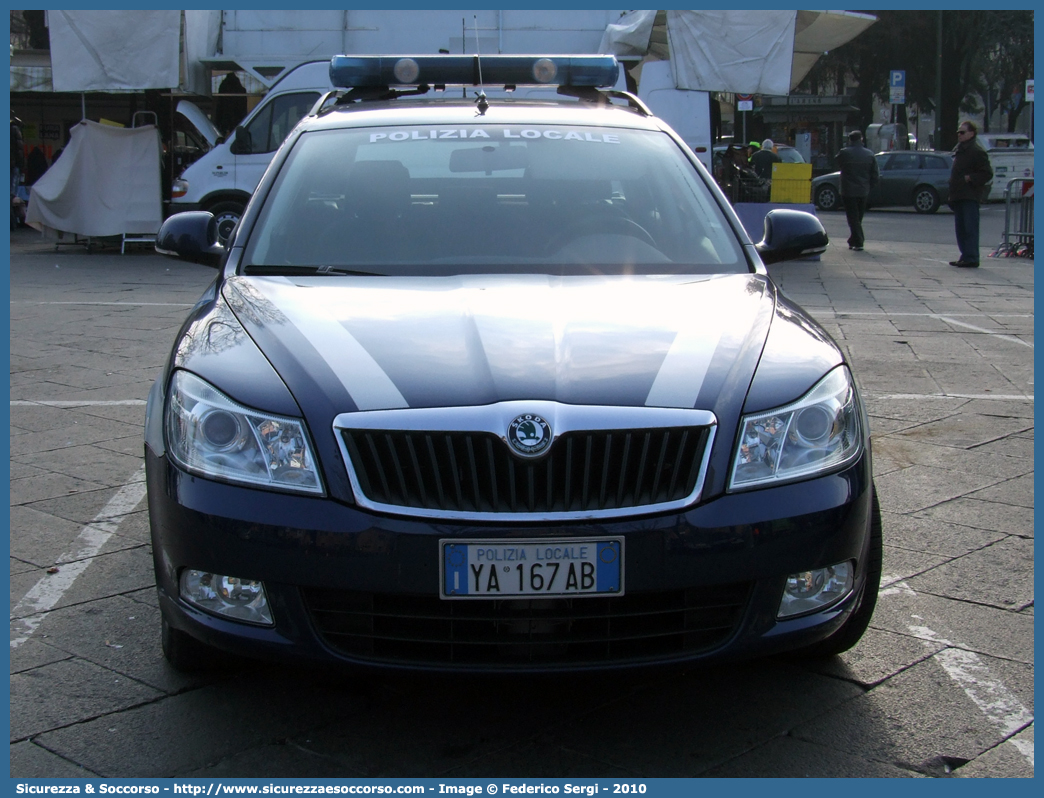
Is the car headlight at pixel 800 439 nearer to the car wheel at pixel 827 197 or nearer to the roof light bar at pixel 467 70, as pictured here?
the roof light bar at pixel 467 70

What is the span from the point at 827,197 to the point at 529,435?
2680cm

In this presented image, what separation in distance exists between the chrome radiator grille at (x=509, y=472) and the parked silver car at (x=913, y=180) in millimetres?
24795

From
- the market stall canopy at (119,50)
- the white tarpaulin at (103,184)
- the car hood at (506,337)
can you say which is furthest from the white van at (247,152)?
the car hood at (506,337)

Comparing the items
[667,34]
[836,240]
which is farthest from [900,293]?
[836,240]

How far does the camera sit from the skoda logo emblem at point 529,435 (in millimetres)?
2375

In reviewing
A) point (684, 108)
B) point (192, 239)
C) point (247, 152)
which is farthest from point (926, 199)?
point (192, 239)

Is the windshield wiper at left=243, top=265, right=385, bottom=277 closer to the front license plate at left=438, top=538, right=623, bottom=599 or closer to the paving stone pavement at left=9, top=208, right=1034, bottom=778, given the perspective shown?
the paving stone pavement at left=9, top=208, right=1034, bottom=778

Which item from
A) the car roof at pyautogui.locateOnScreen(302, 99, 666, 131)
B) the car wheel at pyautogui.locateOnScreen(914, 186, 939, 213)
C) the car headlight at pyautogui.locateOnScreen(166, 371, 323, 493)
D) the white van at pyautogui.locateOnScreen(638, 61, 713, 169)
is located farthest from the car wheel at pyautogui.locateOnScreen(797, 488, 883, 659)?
the car wheel at pyautogui.locateOnScreen(914, 186, 939, 213)

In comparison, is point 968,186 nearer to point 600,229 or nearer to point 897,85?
point 600,229

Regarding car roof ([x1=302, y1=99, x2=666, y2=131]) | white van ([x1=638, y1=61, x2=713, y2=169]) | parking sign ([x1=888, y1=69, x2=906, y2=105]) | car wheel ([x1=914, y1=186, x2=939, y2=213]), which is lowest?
car roof ([x1=302, y1=99, x2=666, y2=131])

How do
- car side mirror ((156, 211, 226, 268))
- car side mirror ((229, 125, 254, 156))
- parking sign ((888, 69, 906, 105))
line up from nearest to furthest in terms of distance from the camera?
car side mirror ((156, 211, 226, 268))
car side mirror ((229, 125, 254, 156))
parking sign ((888, 69, 906, 105))

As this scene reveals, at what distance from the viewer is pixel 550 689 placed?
289 centimetres

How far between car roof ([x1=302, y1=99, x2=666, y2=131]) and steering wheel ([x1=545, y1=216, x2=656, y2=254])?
1.67 feet

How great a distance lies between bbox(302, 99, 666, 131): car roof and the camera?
13.4ft
